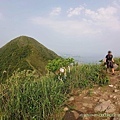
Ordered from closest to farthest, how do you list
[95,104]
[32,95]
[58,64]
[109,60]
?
[32,95] < [95,104] < [58,64] < [109,60]

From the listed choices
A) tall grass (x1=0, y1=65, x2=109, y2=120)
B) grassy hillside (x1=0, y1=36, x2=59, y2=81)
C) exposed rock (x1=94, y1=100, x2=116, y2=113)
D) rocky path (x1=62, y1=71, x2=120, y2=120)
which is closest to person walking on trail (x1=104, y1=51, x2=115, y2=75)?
rocky path (x1=62, y1=71, x2=120, y2=120)

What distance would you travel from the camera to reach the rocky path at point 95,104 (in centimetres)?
569

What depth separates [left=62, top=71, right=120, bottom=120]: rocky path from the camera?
569 cm

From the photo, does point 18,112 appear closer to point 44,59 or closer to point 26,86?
point 26,86

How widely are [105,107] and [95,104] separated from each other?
12.5 inches

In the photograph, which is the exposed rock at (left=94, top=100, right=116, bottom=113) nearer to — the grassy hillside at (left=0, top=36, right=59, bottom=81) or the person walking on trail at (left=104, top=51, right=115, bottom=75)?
the person walking on trail at (left=104, top=51, right=115, bottom=75)

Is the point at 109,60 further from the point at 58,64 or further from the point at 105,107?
the point at 105,107

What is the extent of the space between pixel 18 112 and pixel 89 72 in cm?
300

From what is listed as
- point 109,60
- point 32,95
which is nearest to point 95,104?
point 32,95

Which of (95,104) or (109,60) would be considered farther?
(109,60)

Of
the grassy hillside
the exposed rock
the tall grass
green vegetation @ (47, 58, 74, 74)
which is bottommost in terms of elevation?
the exposed rock

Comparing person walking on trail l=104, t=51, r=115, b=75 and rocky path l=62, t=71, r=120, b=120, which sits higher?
person walking on trail l=104, t=51, r=115, b=75

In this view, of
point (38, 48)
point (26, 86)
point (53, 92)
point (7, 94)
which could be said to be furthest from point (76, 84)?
point (38, 48)

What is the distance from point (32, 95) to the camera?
5934 mm
